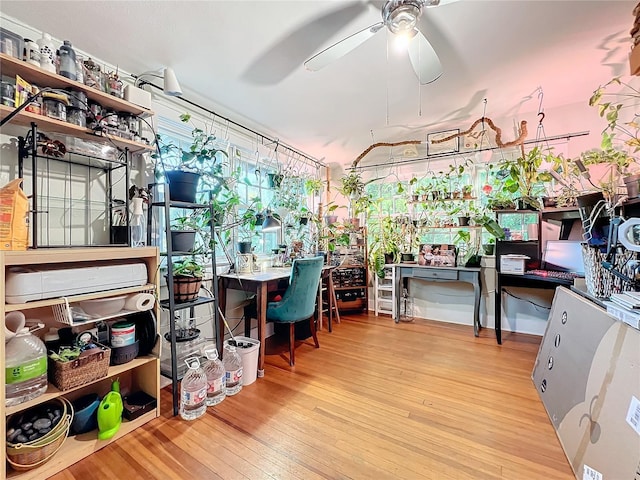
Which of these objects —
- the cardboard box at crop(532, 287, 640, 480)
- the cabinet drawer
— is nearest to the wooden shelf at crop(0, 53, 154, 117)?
the cardboard box at crop(532, 287, 640, 480)

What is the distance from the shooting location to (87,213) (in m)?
1.78

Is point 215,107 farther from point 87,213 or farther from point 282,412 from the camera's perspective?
point 282,412

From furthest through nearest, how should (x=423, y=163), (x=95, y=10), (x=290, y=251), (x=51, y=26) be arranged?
(x=423, y=163) → (x=290, y=251) → (x=51, y=26) → (x=95, y=10)

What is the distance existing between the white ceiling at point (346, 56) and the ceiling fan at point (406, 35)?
199 mm

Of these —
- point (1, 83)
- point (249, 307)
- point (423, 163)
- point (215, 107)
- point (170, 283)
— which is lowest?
point (249, 307)

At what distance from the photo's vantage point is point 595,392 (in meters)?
1.31

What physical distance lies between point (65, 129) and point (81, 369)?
1272 millimetres

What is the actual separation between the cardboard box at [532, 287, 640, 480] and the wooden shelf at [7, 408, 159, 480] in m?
2.22

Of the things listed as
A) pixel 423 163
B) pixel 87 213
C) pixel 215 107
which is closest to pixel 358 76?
pixel 215 107

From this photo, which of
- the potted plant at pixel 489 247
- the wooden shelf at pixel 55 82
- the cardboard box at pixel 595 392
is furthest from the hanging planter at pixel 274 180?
the cardboard box at pixel 595 392

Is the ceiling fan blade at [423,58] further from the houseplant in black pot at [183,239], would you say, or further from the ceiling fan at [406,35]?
the houseplant in black pot at [183,239]

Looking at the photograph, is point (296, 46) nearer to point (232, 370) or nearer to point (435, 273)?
point (232, 370)

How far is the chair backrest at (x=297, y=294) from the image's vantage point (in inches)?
88.2

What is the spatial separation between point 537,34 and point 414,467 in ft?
8.34
